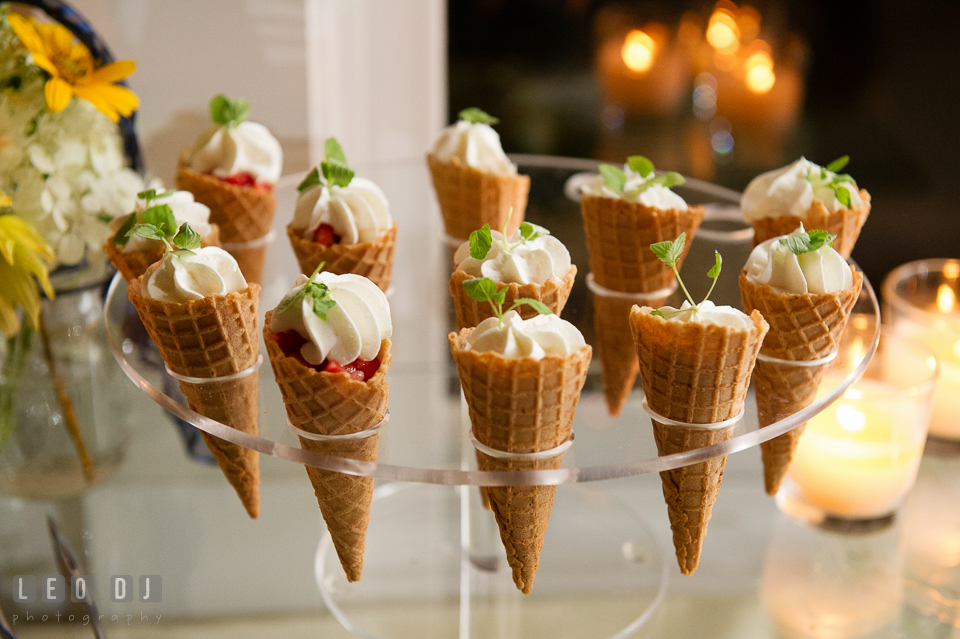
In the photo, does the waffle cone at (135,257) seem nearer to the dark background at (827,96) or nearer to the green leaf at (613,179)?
the green leaf at (613,179)

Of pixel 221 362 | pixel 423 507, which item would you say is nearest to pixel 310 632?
pixel 423 507

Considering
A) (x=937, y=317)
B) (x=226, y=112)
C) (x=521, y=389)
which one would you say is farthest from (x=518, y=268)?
(x=937, y=317)

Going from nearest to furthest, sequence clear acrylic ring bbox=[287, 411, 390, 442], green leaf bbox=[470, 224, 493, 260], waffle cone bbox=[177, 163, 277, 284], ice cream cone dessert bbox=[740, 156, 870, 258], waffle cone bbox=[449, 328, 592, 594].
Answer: waffle cone bbox=[449, 328, 592, 594] < clear acrylic ring bbox=[287, 411, 390, 442] < green leaf bbox=[470, 224, 493, 260] < ice cream cone dessert bbox=[740, 156, 870, 258] < waffle cone bbox=[177, 163, 277, 284]

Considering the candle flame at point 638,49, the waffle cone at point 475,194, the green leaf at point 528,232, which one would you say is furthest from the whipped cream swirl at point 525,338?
the candle flame at point 638,49

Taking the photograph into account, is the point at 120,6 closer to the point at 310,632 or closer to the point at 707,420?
the point at 310,632

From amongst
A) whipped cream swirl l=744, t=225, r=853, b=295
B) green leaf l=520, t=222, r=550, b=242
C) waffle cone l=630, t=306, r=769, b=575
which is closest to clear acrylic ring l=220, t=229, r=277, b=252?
green leaf l=520, t=222, r=550, b=242

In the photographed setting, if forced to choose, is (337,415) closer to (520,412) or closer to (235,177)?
(520,412)

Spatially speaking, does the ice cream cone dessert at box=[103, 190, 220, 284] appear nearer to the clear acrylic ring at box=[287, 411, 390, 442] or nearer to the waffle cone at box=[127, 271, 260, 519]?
the waffle cone at box=[127, 271, 260, 519]
